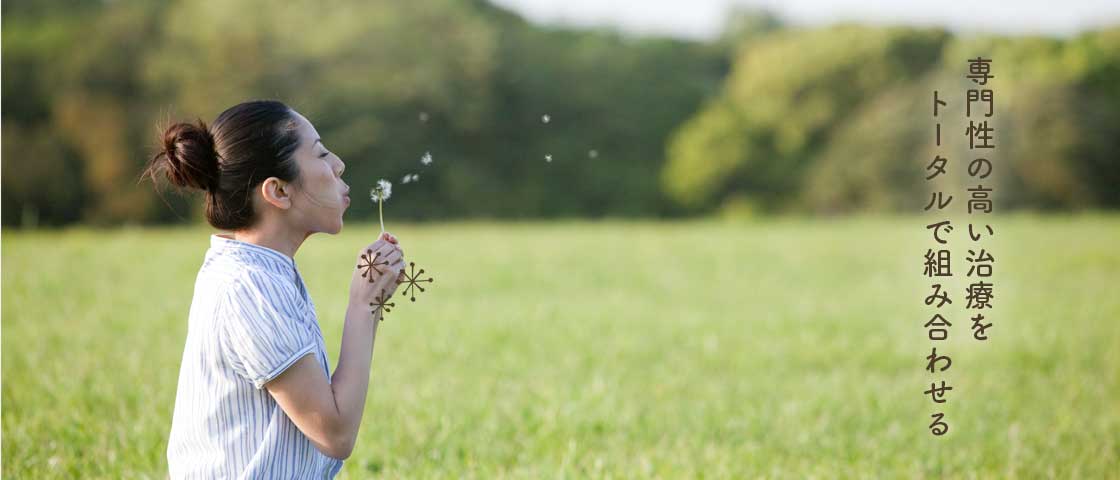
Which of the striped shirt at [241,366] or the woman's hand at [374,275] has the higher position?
the woman's hand at [374,275]

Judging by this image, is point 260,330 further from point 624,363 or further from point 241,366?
point 624,363

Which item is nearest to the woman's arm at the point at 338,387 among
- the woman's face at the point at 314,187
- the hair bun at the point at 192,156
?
the woman's face at the point at 314,187

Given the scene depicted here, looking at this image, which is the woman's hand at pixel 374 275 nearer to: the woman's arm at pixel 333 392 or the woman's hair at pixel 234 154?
the woman's arm at pixel 333 392

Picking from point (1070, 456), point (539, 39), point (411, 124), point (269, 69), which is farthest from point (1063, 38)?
point (1070, 456)

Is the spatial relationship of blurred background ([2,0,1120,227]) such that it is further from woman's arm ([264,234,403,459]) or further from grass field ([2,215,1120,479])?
woman's arm ([264,234,403,459])

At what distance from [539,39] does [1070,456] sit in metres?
39.4

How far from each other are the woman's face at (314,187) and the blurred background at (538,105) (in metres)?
25.4

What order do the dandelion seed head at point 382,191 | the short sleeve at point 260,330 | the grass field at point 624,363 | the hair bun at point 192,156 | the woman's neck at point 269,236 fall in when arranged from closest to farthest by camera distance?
the short sleeve at point 260,330 → the hair bun at point 192,156 → the woman's neck at point 269,236 → the dandelion seed head at point 382,191 → the grass field at point 624,363

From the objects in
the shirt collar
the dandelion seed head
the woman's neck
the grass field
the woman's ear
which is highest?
the dandelion seed head

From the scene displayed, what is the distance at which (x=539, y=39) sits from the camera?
43312mm

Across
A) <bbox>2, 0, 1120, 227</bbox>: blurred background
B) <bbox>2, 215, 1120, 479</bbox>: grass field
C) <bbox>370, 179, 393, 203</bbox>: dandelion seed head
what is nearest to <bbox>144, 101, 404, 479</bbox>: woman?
<bbox>370, 179, 393, 203</bbox>: dandelion seed head

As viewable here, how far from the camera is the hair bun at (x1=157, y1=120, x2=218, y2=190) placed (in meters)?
2.62

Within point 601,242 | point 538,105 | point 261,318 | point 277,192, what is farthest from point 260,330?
point 538,105

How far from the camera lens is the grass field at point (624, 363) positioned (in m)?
4.96
